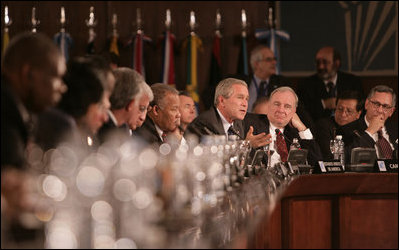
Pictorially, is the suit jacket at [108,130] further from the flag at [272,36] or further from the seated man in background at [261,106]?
the flag at [272,36]

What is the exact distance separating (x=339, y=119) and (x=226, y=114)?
1.63 meters

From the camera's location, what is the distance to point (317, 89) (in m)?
8.28

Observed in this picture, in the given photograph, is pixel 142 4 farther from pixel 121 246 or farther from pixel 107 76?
pixel 121 246

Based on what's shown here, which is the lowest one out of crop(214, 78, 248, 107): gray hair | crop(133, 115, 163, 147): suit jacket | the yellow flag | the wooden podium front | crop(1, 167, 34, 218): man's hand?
the wooden podium front

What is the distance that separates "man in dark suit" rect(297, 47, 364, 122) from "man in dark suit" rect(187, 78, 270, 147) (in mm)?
2070

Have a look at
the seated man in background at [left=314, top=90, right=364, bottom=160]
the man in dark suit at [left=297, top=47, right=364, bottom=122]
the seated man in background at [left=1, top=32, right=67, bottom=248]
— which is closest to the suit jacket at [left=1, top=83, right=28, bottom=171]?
the seated man in background at [left=1, top=32, right=67, bottom=248]

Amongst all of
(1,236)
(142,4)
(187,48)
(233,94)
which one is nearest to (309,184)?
(233,94)

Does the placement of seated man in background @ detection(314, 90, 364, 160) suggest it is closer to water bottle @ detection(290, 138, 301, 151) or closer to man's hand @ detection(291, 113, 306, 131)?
man's hand @ detection(291, 113, 306, 131)

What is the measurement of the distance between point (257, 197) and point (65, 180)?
1.48 m

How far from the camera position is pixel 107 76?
331 centimetres

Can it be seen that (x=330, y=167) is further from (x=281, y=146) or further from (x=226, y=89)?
(x=226, y=89)

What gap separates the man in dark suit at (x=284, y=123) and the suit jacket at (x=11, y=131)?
145 inches

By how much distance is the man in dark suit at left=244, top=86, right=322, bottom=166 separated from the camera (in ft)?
20.5

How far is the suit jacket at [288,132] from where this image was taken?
6.20m
